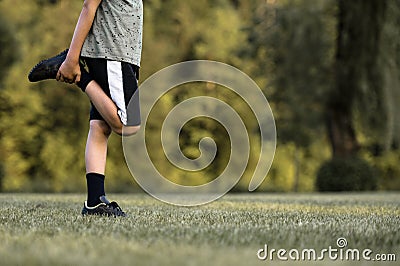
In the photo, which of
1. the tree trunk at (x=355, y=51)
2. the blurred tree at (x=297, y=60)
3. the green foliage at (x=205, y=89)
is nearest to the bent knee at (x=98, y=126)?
the green foliage at (x=205, y=89)

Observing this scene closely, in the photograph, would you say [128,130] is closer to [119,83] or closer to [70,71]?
[119,83]

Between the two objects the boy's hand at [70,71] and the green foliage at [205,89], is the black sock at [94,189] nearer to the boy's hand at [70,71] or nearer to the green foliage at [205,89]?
the boy's hand at [70,71]

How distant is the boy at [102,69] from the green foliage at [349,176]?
12.1m

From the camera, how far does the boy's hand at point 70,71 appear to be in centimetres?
338

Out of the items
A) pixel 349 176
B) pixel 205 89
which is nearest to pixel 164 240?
pixel 349 176

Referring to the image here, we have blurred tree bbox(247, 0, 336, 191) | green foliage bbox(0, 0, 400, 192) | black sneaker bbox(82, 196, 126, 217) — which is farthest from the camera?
blurred tree bbox(247, 0, 336, 191)

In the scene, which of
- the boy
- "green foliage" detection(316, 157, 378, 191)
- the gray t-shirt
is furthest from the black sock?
"green foliage" detection(316, 157, 378, 191)

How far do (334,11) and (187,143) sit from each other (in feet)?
20.3

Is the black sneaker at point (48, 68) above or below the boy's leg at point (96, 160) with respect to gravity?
above

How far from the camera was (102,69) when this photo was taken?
3.38 metres

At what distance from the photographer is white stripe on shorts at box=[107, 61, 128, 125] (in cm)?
336

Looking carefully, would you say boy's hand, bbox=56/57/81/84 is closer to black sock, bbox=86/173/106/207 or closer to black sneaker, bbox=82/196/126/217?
black sock, bbox=86/173/106/207

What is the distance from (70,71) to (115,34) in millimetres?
330

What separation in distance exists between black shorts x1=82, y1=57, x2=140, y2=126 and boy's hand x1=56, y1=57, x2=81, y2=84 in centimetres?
7
